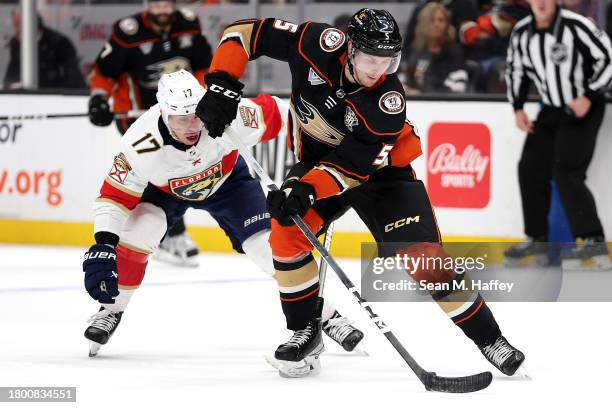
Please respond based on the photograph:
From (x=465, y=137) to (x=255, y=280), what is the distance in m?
1.39

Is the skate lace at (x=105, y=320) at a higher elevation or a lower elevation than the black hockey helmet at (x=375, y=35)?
lower

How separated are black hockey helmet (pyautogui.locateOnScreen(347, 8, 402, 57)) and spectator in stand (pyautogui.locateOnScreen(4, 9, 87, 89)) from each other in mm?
4149

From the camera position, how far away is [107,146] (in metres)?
7.14

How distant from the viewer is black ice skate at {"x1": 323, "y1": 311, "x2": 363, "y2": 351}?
408 cm

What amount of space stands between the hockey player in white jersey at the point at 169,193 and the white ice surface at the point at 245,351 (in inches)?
9.3

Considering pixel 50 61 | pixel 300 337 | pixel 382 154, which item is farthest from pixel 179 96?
pixel 50 61

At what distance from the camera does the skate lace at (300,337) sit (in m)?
3.74

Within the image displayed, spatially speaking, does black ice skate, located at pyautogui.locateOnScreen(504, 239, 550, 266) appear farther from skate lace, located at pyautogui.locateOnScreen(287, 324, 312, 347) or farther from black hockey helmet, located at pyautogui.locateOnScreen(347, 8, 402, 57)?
black hockey helmet, located at pyautogui.locateOnScreen(347, 8, 402, 57)

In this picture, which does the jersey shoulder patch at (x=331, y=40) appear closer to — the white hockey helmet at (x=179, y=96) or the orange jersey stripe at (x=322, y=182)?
the orange jersey stripe at (x=322, y=182)

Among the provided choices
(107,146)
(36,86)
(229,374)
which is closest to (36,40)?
(36,86)

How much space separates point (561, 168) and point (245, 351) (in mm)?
2580

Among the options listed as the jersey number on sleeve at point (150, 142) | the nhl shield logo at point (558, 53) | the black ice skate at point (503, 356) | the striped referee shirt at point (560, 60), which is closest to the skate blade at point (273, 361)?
the black ice skate at point (503, 356)

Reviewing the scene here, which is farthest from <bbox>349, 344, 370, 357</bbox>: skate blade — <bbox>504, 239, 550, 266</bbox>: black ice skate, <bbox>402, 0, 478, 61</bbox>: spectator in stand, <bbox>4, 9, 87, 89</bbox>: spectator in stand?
<bbox>4, 9, 87, 89</bbox>: spectator in stand

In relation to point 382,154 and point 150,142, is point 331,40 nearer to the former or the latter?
point 382,154
